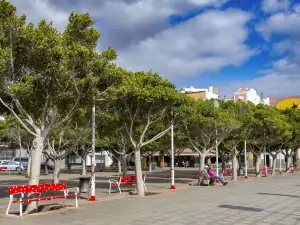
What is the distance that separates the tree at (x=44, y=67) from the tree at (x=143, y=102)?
11.7 feet

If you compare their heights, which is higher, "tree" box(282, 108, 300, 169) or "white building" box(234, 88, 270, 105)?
"white building" box(234, 88, 270, 105)

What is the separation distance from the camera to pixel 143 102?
16781 mm

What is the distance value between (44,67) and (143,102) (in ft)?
20.1

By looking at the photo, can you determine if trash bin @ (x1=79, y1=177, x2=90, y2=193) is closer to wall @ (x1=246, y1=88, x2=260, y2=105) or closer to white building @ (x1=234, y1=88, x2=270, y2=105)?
white building @ (x1=234, y1=88, x2=270, y2=105)

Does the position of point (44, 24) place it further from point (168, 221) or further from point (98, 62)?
point (168, 221)

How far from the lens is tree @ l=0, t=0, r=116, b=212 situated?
10914 mm

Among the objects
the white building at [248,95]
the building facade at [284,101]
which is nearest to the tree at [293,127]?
the white building at [248,95]

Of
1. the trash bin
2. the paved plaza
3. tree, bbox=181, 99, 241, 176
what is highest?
tree, bbox=181, 99, 241, 176

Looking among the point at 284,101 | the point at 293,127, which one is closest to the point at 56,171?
the point at 293,127

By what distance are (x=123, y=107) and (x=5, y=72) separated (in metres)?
6.87

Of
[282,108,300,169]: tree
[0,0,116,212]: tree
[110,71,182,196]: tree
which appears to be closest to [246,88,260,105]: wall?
[282,108,300,169]: tree

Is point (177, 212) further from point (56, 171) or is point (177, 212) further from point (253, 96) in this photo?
point (253, 96)

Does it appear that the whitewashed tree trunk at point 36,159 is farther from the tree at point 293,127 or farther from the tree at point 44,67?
the tree at point 293,127

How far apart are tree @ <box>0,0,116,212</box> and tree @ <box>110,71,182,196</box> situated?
3553 millimetres
